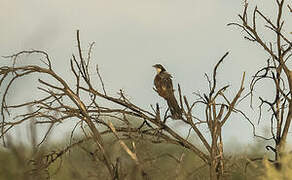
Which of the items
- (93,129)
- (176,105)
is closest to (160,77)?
(176,105)

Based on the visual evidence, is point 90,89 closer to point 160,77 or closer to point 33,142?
point 160,77

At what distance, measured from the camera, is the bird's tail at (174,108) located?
5.26m

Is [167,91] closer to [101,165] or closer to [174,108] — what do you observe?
[174,108]

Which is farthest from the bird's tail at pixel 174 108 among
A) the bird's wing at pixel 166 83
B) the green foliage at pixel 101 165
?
the green foliage at pixel 101 165

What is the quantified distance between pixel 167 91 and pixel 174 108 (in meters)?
0.67

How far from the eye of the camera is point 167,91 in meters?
6.10

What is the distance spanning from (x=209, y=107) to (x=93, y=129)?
4.05 feet

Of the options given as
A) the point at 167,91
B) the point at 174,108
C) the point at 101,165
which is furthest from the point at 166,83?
the point at 101,165

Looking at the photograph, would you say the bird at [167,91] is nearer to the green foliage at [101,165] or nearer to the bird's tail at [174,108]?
the bird's tail at [174,108]

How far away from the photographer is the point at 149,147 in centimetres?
450

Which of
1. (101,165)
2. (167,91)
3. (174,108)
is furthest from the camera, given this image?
(167,91)

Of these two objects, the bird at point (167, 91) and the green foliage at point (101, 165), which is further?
the bird at point (167, 91)

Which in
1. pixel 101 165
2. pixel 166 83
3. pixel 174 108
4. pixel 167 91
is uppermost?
pixel 166 83

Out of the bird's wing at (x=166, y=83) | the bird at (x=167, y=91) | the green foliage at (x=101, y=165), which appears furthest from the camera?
the bird's wing at (x=166, y=83)
